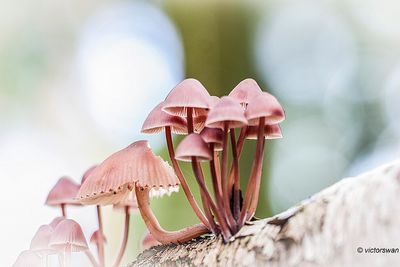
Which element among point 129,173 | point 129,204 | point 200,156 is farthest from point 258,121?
point 129,204

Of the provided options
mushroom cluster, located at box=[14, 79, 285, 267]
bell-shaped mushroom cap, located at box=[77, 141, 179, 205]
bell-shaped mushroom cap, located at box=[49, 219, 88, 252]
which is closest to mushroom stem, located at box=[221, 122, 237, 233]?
mushroom cluster, located at box=[14, 79, 285, 267]

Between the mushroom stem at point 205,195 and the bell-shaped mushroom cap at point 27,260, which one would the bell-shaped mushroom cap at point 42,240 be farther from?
the mushroom stem at point 205,195

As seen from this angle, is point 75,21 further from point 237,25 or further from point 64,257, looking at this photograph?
point 64,257

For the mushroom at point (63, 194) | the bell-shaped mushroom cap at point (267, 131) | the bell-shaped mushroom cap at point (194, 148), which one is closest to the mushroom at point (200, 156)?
the bell-shaped mushroom cap at point (194, 148)

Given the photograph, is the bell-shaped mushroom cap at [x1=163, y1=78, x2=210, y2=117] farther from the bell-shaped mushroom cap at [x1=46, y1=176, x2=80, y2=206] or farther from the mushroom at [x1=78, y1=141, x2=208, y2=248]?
the bell-shaped mushroom cap at [x1=46, y1=176, x2=80, y2=206]

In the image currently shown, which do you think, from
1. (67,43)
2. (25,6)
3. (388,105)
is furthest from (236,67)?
(25,6)

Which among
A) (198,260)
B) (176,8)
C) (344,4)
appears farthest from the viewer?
(344,4)
